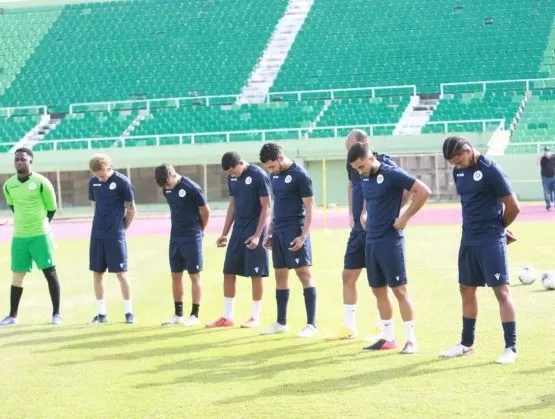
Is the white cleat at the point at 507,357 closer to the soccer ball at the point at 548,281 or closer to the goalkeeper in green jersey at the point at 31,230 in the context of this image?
the soccer ball at the point at 548,281

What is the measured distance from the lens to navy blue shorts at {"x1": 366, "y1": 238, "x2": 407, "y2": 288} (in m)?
9.51

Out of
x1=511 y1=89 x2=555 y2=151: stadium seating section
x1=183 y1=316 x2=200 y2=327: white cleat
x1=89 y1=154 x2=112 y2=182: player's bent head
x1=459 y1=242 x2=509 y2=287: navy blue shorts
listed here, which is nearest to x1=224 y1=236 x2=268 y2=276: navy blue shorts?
x1=183 y1=316 x2=200 y2=327: white cleat

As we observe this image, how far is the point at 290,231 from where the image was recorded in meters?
11.2

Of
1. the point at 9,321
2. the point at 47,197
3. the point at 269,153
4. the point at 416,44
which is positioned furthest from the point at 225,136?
the point at 269,153

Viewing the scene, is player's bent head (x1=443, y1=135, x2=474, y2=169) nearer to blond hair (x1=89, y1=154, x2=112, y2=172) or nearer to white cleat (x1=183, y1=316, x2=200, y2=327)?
white cleat (x1=183, y1=316, x2=200, y2=327)

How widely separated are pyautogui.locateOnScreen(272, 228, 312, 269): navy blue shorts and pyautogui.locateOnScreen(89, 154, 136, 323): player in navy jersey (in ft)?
6.70

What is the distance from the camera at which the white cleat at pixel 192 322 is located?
12.1 m

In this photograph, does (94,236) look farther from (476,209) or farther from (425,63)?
(425,63)

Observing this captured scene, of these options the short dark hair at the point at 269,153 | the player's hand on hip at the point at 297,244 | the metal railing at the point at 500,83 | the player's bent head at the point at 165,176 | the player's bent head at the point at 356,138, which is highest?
the metal railing at the point at 500,83

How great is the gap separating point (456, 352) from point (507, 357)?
527 mm

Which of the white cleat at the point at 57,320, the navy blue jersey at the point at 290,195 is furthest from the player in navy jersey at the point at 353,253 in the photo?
the white cleat at the point at 57,320

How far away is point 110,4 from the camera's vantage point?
55156 millimetres

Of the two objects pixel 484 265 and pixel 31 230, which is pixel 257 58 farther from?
pixel 484 265

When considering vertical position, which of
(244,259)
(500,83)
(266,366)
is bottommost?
(266,366)
